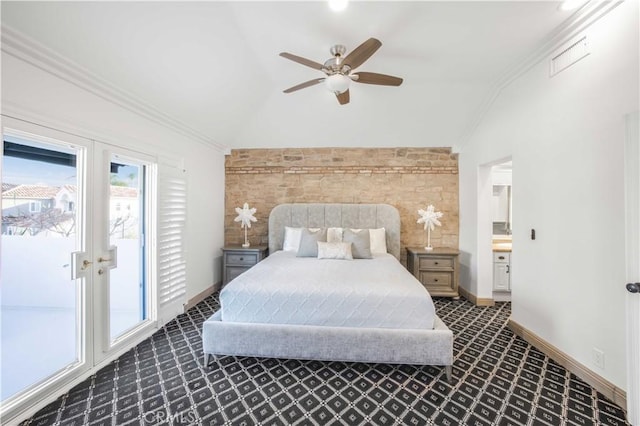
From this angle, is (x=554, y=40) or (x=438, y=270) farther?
(x=438, y=270)

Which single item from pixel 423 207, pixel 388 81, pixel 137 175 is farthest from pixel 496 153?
pixel 137 175

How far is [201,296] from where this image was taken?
401 cm

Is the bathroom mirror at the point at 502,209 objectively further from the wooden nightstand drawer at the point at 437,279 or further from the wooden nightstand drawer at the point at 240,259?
the wooden nightstand drawer at the point at 240,259

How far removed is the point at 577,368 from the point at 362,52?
127 inches

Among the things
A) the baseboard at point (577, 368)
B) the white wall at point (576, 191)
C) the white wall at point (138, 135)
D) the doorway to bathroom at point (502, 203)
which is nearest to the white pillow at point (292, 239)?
the white wall at point (138, 135)

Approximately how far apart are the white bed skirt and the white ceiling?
2.48 metres

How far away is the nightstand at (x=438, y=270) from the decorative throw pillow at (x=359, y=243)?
3.11 feet

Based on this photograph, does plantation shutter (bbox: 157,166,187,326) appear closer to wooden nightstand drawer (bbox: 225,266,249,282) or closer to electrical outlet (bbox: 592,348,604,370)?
wooden nightstand drawer (bbox: 225,266,249,282)

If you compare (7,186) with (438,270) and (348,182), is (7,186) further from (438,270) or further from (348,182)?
(438,270)

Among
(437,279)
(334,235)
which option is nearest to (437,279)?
(437,279)

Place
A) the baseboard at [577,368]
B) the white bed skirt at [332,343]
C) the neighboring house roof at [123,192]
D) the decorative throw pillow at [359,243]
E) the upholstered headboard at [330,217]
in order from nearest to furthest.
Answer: the baseboard at [577,368] < the white bed skirt at [332,343] < the neighboring house roof at [123,192] < the decorative throw pillow at [359,243] < the upholstered headboard at [330,217]

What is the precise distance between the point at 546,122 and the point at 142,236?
4531 mm

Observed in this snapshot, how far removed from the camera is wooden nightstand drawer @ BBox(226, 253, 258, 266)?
170 inches

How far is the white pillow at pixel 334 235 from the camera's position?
3.94 m
